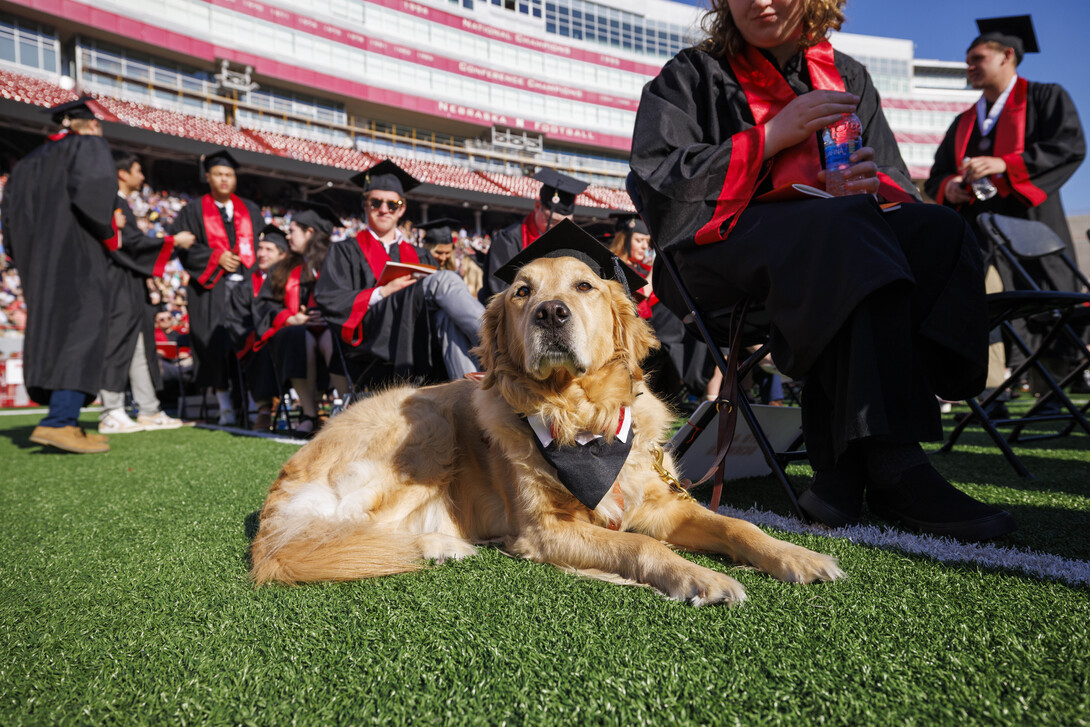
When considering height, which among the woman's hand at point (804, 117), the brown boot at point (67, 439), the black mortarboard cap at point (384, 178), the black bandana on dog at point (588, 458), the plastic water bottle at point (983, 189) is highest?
the black mortarboard cap at point (384, 178)

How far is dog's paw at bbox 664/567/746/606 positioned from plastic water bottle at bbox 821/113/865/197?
63.8 inches

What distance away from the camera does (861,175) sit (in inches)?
88.4

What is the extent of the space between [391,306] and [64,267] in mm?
2949

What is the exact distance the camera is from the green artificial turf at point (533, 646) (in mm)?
1046

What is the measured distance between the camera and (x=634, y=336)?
7.81ft

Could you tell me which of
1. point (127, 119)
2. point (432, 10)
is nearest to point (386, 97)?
point (432, 10)

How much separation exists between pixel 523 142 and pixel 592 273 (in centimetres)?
3788

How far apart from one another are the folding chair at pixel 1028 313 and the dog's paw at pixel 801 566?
5.37ft

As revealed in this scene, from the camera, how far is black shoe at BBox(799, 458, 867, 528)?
2043mm

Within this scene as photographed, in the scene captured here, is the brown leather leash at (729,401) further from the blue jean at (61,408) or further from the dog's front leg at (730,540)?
the blue jean at (61,408)

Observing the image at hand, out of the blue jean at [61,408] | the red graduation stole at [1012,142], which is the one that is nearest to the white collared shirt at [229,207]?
the blue jean at [61,408]

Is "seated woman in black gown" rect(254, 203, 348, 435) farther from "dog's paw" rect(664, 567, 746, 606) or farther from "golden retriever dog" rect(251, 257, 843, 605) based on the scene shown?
"dog's paw" rect(664, 567, 746, 606)

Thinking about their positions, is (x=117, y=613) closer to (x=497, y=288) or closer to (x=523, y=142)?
(x=497, y=288)

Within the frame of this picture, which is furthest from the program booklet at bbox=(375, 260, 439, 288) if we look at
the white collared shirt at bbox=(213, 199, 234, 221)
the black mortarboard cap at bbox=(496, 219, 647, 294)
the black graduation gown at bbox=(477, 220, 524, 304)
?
the white collared shirt at bbox=(213, 199, 234, 221)
